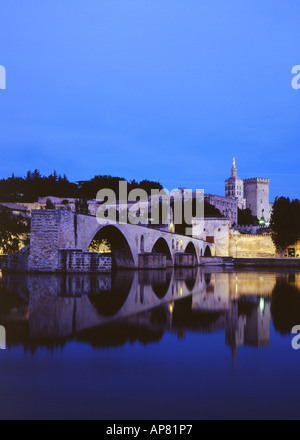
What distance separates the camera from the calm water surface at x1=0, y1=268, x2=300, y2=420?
13.9ft

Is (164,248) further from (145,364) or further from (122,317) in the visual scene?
(145,364)

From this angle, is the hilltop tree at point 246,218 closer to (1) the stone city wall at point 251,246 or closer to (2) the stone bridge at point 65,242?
(1) the stone city wall at point 251,246

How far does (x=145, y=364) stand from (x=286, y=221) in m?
57.1

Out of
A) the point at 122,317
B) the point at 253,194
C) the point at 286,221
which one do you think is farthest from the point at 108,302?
the point at 253,194

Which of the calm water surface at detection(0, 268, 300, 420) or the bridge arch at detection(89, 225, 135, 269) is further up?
the bridge arch at detection(89, 225, 135, 269)

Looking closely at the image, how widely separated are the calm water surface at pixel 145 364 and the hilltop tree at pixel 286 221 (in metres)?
50.9

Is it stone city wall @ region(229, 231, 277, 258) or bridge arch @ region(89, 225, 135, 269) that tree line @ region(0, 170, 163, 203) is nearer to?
stone city wall @ region(229, 231, 277, 258)

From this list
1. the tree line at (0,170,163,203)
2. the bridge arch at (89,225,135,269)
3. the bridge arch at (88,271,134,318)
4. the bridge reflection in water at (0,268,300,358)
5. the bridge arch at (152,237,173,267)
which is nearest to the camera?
the bridge reflection in water at (0,268,300,358)

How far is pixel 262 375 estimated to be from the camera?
5301 millimetres

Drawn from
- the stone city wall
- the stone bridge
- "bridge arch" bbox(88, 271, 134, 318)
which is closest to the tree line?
the stone city wall

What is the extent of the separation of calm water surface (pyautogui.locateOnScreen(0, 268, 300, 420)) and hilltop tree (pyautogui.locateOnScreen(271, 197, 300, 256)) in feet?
167

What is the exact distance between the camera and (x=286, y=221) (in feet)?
197

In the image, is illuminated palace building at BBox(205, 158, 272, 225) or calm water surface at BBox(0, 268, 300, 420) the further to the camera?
illuminated palace building at BBox(205, 158, 272, 225)
